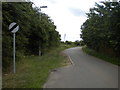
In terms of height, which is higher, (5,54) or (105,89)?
(5,54)

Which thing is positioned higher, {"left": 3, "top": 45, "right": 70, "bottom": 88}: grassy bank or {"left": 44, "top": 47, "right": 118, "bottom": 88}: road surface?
{"left": 3, "top": 45, "right": 70, "bottom": 88}: grassy bank

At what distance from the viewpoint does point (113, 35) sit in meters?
17.5

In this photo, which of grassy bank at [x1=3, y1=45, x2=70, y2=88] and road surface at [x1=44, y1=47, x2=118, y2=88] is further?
road surface at [x1=44, y1=47, x2=118, y2=88]

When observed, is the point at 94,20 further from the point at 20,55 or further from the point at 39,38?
the point at 20,55

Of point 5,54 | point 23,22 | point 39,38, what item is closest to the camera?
point 5,54

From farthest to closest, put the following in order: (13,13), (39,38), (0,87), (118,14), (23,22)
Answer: (39,38), (118,14), (23,22), (13,13), (0,87)

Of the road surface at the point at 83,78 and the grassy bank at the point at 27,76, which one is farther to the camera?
the road surface at the point at 83,78

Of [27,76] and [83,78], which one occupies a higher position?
[27,76]

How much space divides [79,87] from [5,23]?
239 inches

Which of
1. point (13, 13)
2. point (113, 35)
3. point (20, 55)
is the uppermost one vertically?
point (13, 13)

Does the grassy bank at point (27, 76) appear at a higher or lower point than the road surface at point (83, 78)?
higher

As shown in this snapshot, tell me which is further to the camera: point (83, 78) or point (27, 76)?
point (83, 78)

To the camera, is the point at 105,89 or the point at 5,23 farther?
the point at 5,23

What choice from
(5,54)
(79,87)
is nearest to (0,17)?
(5,54)
